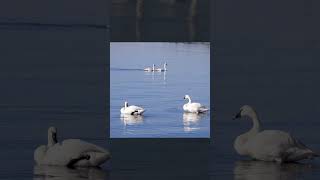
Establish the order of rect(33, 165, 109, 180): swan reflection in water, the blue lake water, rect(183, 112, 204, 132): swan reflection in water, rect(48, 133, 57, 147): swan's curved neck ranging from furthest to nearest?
rect(183, 112, 204, 132): swan reflection in water → the blue lake water → rect(48, 133, 57, 147): swan's curved neck → rect(33, 165, 109, 180): swan reflection in water

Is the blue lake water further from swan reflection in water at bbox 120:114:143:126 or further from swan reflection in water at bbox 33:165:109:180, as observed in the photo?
swan reflection in water at bbox 33:165:109:180

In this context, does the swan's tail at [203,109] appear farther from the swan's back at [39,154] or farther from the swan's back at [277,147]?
the swan's back at [39,154]

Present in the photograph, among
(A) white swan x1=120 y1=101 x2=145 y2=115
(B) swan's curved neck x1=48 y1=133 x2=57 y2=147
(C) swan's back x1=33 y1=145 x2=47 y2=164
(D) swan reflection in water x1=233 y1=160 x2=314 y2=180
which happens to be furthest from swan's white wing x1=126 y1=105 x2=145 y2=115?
(C) swan's back x1=33 y1=145 x2=47 y2=164

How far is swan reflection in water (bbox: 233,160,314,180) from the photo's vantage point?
18.7 metres

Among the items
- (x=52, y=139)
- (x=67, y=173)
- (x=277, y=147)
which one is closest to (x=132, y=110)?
(x=52, y=139)

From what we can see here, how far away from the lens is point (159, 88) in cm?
2970

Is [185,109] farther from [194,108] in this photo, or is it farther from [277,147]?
[277,147]

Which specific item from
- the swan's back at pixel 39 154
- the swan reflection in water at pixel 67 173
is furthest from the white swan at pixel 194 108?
the swan reflection in water at pixel 67 173

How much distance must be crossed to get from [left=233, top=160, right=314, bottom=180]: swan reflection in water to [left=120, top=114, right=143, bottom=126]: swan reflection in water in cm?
389

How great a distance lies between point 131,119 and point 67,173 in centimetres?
528

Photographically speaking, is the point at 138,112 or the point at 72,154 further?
the point at 138,112

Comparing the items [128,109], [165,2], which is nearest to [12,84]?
[128,109]

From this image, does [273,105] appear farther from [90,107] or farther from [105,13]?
[105,13]

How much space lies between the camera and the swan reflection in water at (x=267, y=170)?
1869 centimetres
